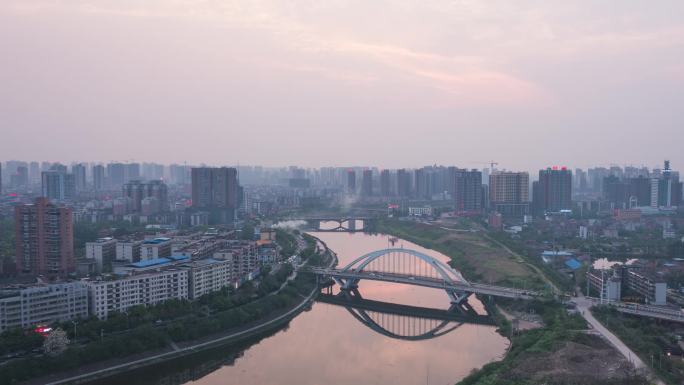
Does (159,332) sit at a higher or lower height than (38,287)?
lower

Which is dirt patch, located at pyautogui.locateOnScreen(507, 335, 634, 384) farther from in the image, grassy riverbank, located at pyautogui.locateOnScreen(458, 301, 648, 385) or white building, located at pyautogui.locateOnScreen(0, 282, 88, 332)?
white building, located at pyautogui.locateOnScreen(0, 282, 88, 332)

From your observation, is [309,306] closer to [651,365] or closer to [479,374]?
[479,374]

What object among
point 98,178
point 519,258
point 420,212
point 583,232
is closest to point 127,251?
point 519,258

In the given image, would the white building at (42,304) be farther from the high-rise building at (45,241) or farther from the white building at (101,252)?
the white building at (101,252)

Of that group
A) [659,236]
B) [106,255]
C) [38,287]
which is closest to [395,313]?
[38,287]

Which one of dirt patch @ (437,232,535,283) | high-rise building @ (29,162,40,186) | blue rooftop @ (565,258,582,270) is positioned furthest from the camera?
high-rise building @ (29,162,40,186)

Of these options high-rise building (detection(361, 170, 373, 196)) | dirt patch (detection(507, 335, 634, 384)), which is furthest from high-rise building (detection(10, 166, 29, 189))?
dirt patch (detection(507, 335, 634, 384))
